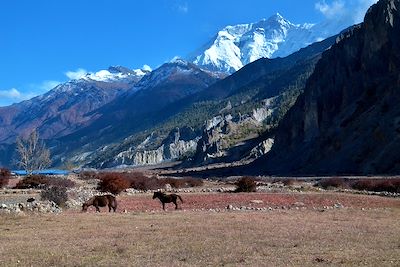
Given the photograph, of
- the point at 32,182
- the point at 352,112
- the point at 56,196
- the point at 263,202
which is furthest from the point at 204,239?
the point at 352,112

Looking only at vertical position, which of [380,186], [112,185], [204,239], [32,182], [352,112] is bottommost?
[204,239]

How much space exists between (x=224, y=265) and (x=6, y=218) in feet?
59.5

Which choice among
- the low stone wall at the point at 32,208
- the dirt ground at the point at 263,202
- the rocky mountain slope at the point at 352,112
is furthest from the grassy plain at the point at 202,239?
the rocky mountain slope at the point at 352,112

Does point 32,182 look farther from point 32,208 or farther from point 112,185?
point 32,208

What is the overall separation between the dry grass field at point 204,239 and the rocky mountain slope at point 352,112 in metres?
54.2

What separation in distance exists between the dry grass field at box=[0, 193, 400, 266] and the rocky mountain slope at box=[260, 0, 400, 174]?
5415 centimetres

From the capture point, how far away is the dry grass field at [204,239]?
16.3m

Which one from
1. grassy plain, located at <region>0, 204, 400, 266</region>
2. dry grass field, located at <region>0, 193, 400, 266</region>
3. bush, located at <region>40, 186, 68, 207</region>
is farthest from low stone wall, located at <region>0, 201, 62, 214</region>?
bush, located at <region>40, 186, 68, 207</region>

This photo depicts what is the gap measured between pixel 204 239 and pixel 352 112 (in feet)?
294

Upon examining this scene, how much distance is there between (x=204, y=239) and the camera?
2045 cm

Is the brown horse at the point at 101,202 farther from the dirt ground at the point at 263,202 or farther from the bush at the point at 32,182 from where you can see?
the bush at the point at 32,182

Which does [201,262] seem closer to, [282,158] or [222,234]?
[222,234]

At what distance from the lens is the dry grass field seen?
1633 cm

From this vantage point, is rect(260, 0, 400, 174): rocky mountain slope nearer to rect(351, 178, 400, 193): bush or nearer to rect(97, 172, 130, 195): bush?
rect(351, 178, 400, 193): bush
